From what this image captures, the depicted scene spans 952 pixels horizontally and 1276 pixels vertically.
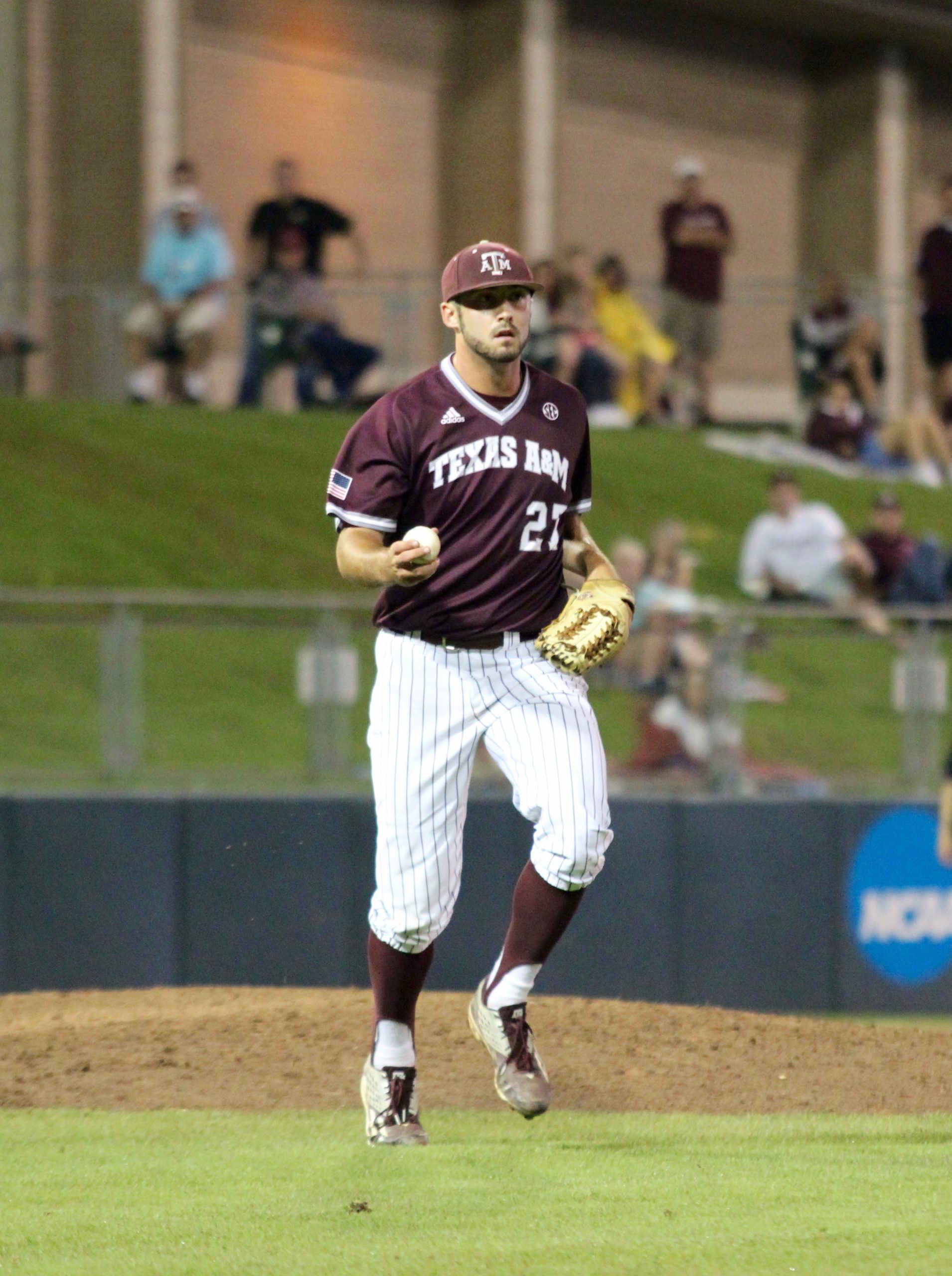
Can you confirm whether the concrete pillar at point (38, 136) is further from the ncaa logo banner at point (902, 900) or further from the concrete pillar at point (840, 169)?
the ncaa logo banner at point (902, 900)

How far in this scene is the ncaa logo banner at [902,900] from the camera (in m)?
11.5

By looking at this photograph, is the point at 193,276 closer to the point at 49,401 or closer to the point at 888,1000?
the point at 49,401

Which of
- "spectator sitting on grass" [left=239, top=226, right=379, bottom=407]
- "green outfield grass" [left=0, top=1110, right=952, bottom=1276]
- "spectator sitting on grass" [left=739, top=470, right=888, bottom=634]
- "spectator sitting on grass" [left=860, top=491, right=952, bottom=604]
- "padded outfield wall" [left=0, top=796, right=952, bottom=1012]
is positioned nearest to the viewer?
"green outfield grass" [left=0, top=1110, right=952, bottom=1276]

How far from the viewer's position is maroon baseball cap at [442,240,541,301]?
5543mm

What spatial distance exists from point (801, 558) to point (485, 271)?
870 cm

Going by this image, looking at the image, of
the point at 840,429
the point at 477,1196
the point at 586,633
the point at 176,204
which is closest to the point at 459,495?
the point at 586,633

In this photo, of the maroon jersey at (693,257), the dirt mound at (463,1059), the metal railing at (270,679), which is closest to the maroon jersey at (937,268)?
the maroon jersey at (693,257)

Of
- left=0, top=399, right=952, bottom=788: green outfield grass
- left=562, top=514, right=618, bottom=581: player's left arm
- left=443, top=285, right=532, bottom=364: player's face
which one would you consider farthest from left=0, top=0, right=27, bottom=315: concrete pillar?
left=443, top=285, right=532, bottom=364: player's face

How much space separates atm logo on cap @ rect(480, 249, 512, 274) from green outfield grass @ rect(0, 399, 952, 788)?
17.3 ft

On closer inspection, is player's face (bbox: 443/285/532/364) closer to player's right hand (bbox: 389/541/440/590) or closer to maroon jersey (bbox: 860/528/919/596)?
player's right hand (bbox: 389/541/440/590)

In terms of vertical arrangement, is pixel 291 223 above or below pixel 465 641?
above

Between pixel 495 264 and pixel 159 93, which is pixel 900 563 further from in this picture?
pixel 159 93

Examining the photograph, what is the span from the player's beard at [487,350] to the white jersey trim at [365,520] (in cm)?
48

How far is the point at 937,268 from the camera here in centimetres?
1778
